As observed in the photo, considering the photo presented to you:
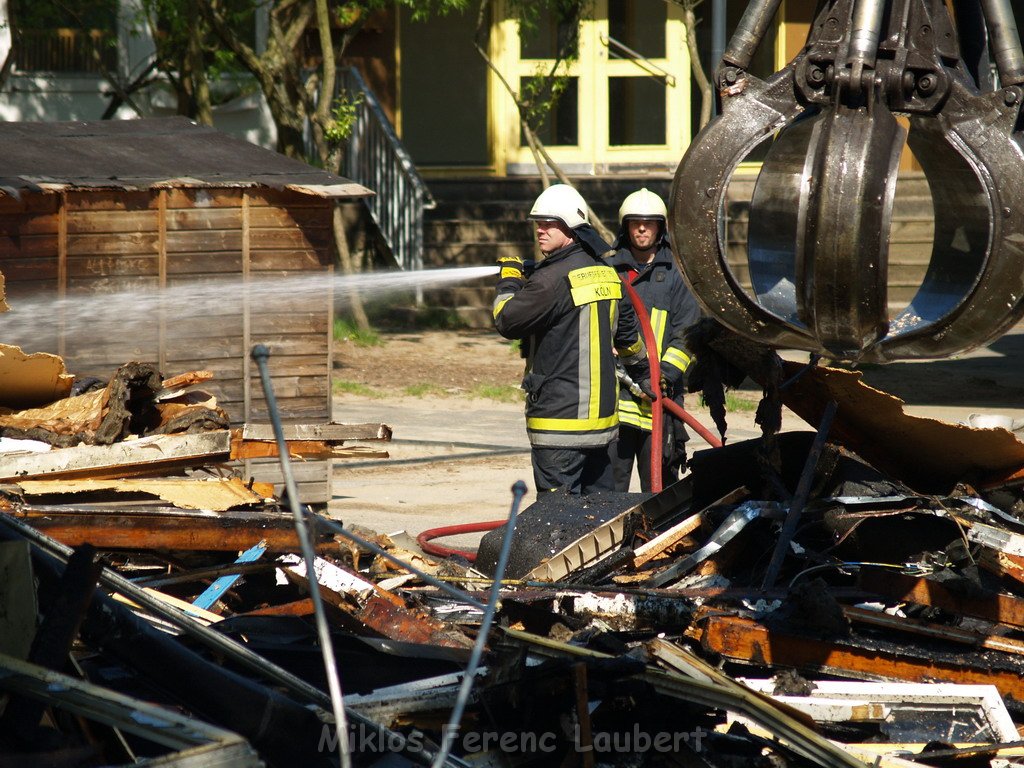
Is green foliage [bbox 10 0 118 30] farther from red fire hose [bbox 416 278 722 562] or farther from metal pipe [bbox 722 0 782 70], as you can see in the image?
metal pipe [bbox 722 0 782 70]

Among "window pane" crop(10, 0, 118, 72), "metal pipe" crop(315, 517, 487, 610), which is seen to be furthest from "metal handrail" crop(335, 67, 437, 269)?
"metal pipe" crop(315, 517, 487, 610)

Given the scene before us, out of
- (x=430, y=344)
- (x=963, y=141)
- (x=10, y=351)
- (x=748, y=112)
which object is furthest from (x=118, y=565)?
(x=430, y=344)

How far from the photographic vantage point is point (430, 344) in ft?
51.4

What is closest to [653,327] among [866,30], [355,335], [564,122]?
[866,30]

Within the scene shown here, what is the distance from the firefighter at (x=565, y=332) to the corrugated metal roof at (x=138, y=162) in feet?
7.15

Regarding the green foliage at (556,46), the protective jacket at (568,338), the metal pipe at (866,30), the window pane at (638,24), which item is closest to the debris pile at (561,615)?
the protective jacket at (568,338)

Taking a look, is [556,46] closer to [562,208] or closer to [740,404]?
[740,404]

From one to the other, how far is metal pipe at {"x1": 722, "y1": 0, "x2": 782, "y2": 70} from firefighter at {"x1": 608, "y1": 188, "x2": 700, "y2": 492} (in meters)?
4.15

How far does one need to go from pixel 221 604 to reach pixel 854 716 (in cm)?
257

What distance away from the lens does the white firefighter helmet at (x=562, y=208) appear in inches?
268

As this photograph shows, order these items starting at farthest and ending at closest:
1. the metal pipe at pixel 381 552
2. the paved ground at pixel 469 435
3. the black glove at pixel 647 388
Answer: the paved ground at pixel 469 435 < the black glove at pixel 647 388 < the metal pipe at pixel 381 552

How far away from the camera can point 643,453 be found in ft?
24.8

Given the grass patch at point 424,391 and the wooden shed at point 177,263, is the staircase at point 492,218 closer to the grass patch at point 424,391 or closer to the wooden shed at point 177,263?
the grass patch at point 424,391

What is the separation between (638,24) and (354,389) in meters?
8.84
